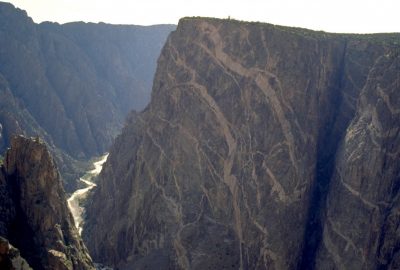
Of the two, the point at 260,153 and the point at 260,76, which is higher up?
the point at 260,76

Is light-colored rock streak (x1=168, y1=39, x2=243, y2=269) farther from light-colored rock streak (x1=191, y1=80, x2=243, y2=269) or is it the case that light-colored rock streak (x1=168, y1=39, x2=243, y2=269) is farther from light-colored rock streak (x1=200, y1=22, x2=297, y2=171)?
light-colored rock streak (x1=200, y1=22, x2=297, y2=171)

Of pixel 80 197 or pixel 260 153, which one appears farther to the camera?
pixel 80 197

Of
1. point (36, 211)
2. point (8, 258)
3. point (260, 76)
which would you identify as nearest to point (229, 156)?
point (260, 76)

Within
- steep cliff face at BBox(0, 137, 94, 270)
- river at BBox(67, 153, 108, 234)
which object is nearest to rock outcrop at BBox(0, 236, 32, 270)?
steep cliff face at BBox(0, 137, 94, 270)

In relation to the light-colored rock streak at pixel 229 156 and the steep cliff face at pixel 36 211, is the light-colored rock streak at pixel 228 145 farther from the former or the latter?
the steep cliff face at pixel 36 211

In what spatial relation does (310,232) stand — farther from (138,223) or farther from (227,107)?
(138,223)

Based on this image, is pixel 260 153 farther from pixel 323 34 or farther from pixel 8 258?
pixel 8 258
